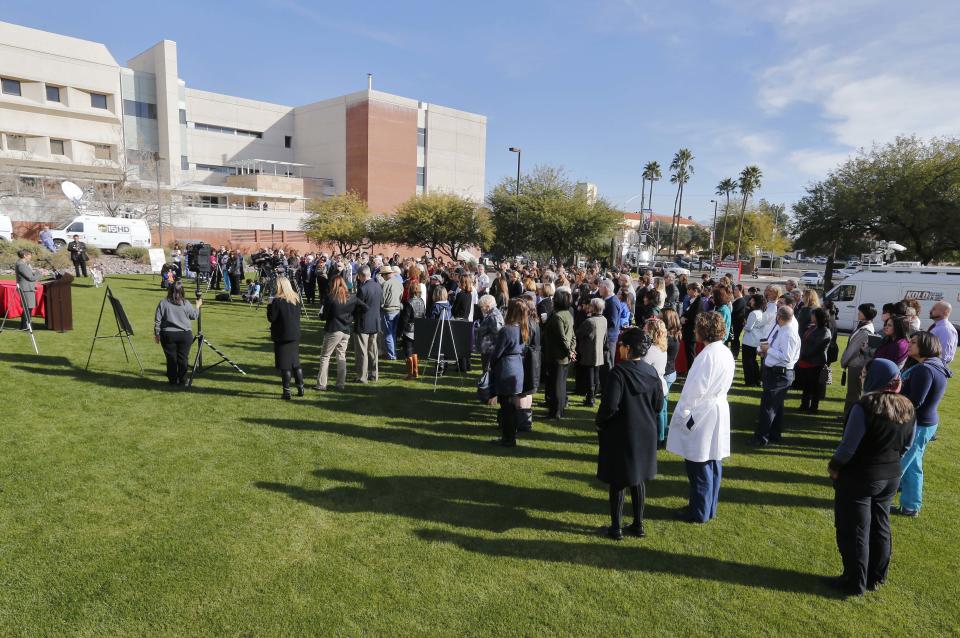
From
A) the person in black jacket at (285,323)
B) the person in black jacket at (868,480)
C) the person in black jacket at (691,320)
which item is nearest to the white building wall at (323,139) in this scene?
the person in black jacket at (691,320)

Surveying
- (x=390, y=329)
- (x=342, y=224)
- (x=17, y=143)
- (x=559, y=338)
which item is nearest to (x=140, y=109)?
(x=17, y=143)

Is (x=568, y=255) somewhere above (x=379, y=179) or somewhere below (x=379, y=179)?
below

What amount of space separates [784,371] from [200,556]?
260 inches

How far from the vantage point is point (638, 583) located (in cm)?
409

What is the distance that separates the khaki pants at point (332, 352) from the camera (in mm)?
8445

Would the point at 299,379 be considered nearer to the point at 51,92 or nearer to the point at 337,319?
the point at 337,319

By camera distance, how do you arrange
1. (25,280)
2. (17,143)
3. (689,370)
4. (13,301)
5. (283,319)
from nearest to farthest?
(689,370) → (283,319) → (25,280) → (13,301) → (17,143)

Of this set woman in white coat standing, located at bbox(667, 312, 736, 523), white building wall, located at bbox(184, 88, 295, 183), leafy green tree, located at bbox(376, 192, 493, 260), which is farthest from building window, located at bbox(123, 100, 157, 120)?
woman in white coat standing, located at bbox(667, 312, 736, 523)

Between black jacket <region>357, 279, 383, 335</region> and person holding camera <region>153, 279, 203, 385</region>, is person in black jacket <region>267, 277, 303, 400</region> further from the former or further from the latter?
person holding camera <region>153, 279, 203, 385</region>

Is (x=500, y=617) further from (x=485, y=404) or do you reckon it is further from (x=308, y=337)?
(x=308, y=337)

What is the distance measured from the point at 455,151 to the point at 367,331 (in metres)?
61.5

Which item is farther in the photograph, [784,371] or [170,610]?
[784,371]

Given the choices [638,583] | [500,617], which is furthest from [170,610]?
[638,583]

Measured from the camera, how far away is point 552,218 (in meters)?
31.8
